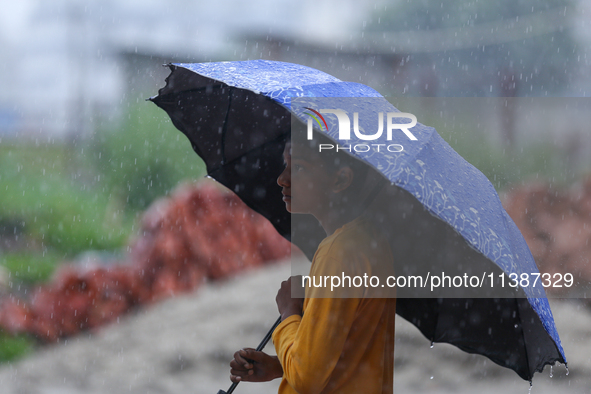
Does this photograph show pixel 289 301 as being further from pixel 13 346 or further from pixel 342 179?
pixel 13 346

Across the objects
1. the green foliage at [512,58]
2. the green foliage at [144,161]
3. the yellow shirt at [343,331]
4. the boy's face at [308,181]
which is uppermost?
the green foliage at [512,58]

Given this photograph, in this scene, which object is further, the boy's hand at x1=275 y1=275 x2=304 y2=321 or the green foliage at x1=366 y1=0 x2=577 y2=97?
the green foliage at x1=366 y1=0 x2=577 y2=97

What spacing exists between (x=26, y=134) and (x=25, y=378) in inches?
201

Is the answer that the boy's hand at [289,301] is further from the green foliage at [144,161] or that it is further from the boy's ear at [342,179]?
the green foliage at [144,161]

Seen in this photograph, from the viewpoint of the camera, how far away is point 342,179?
1562 mm

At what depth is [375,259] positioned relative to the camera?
147 centimetres

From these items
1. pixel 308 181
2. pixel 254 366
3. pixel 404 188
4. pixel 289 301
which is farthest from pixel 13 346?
pixel 404 188

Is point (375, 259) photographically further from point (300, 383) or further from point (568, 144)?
point (568, 144)

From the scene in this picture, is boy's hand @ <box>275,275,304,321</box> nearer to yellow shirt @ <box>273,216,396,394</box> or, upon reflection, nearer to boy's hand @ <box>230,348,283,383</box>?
yellow shirt @ <box>273,216,396,394</box>

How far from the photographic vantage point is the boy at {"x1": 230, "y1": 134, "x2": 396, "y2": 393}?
137 centimetres

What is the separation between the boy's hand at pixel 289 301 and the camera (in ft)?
5.26

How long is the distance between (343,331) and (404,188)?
1.43ft

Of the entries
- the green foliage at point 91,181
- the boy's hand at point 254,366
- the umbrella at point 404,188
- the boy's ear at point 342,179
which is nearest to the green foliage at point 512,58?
the green foliage at point 91,181

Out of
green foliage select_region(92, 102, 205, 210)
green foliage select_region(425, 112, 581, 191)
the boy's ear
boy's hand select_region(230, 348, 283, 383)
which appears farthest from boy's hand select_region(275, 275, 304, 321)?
green foliage select_region(92, 102, 205, 210)
